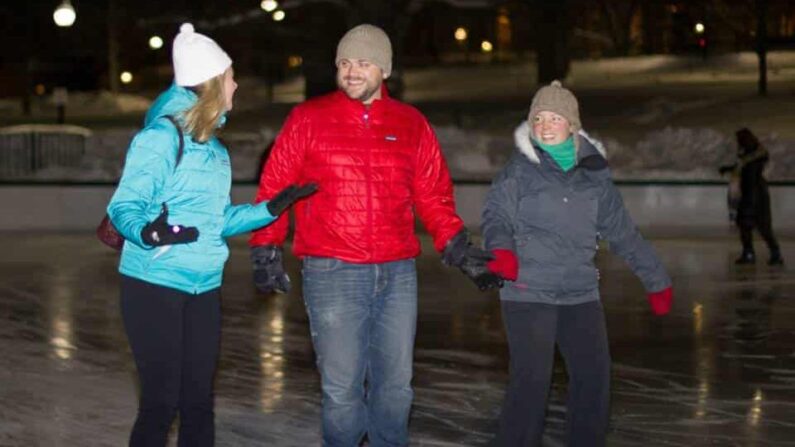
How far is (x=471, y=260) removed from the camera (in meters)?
7.02

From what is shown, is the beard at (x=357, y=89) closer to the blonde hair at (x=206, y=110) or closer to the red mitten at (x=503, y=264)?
the blonde hair at (x=206, y=110)

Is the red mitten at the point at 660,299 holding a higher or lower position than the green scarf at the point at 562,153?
lower

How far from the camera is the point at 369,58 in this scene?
6.98 meters

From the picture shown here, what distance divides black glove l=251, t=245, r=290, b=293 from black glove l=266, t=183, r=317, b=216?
12.8 inches

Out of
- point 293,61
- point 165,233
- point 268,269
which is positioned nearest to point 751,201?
point 268,269

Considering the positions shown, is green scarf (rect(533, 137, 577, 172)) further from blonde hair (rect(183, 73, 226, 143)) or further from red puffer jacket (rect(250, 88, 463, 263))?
blonde hair (rect(183, 73, 226, 143))

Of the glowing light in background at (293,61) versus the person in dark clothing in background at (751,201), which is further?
the glowing light in background at (293,61)

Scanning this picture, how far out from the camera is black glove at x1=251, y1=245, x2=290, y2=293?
696 cm

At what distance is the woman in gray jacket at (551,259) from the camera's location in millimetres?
7094

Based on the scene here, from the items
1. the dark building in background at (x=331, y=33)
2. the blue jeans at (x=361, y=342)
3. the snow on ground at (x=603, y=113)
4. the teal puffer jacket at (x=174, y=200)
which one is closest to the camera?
the teal puffer jacket at (x=174, y=200)

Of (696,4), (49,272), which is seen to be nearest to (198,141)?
(49,272)

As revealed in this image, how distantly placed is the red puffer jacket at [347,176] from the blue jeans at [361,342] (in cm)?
7

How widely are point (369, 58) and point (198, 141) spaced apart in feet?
2.96

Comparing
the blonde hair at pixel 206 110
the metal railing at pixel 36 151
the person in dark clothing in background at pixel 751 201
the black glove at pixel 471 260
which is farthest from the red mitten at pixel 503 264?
the metal railing at pixel 36 151
